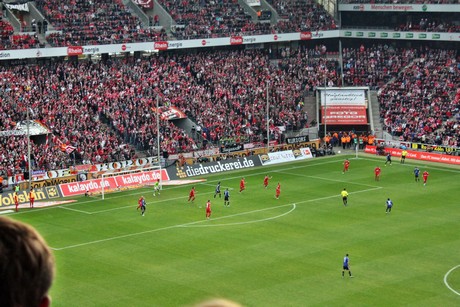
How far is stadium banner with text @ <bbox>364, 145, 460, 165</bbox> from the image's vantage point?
246ft

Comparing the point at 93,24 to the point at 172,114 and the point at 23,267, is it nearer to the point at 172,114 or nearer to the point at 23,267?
the point at 172,114

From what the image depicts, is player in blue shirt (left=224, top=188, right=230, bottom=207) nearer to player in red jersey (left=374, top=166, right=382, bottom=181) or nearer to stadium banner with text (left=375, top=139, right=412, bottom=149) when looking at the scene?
player in red jersey (left=374, top=166, right=382, bottom=181)

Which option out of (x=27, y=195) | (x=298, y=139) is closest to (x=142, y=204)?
(x=27, y=195)

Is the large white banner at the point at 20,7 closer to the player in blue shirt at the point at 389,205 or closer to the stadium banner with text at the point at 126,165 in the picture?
the stadium banner with text at the point at 126,165

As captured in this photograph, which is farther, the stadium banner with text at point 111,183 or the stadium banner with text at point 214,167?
the stadium banner with text at point 214,167

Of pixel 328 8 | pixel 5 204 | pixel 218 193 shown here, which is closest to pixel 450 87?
pixel 328 8

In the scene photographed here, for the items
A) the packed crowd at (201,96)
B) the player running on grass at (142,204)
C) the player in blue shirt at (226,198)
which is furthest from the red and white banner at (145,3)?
the player running on grass at (142,204)

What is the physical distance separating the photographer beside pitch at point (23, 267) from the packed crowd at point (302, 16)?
306 ft

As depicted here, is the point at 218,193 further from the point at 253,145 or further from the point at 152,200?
the point at 253,145

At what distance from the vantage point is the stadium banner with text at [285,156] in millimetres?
75062

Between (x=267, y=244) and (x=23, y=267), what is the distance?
44.0m

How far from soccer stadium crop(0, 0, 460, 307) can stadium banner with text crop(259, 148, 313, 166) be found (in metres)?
0.20

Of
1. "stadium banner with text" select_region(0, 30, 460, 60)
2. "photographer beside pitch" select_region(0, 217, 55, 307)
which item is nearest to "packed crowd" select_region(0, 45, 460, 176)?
"stadium banner with text" select_region(0, 30, 460, 60)

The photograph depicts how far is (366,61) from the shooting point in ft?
319
